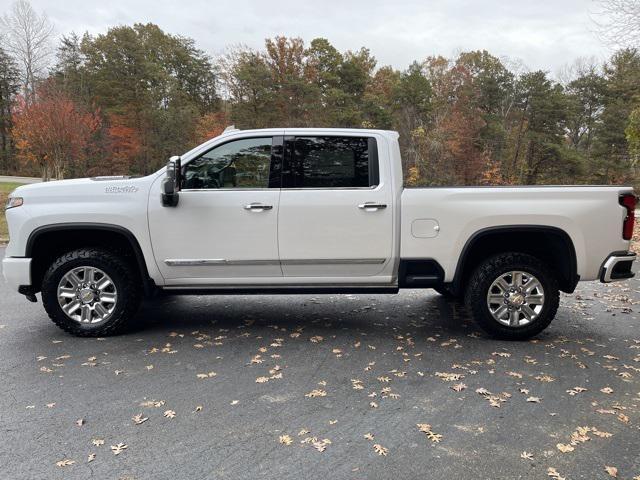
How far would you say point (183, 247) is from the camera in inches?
189

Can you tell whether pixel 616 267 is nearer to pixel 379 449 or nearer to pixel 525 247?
pixel 525 247

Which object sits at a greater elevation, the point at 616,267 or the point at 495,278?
the point at 616,267

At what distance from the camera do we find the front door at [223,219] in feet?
15.6

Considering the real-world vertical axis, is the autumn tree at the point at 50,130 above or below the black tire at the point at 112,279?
above

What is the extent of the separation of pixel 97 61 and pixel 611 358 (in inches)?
1706

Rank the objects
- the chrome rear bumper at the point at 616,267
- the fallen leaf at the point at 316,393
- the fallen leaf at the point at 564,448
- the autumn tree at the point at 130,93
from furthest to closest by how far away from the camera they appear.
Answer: the autumn tree at the point at 130,93 < the chrome rear bumper at the point at 616,267 < the fallen leaf at the point at 316,393 < the fallen leaf at the point at 564,448

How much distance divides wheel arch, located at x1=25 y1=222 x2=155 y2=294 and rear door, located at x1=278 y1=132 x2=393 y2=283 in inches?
56.5

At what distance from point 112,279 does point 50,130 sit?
72.2 feet

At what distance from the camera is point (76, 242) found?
16.6ft

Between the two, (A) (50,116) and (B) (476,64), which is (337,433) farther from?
(B) (476,64)

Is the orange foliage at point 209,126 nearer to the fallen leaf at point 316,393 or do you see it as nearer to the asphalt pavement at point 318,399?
the asphalt pavement at point 318,399

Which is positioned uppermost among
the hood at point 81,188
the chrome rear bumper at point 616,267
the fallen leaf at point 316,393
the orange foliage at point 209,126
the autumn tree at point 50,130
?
the orange foliage at point 209,126

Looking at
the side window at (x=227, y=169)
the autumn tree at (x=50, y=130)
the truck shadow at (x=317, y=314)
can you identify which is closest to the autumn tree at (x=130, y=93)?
the autumn tree at (x=50, y=130)

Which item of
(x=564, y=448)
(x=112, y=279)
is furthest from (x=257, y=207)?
(x=564, y=448)
